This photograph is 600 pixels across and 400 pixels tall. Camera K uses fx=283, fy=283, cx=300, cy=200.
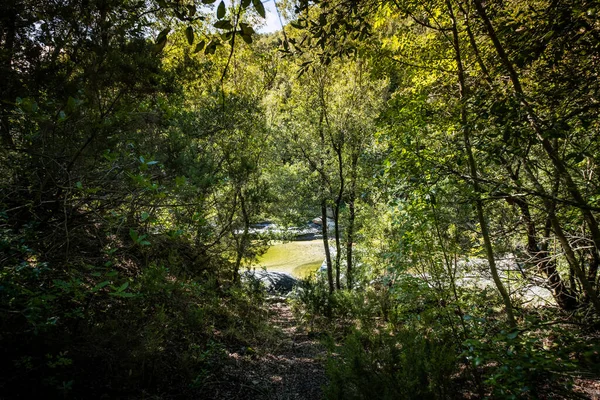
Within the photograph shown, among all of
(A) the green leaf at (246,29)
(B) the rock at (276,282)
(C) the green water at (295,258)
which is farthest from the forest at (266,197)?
(C) the green water at (295,258)

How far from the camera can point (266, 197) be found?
5758 mm

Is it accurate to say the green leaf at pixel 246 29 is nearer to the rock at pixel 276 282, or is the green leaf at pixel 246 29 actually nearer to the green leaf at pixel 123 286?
the green leaf at pixel 123 286

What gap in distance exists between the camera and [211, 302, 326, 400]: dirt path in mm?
3182

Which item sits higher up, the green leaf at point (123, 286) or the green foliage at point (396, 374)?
the green leaf at point (123, 286)

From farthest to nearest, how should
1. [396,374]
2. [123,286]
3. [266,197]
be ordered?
[266,197]
[396,374]
[123,286]

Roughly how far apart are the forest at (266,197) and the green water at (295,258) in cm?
580

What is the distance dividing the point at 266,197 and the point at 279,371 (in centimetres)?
309

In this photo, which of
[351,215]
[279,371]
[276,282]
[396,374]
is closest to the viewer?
[396,374]

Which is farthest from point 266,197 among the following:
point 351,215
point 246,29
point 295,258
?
point 295,258

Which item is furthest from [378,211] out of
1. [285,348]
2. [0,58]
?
[0,58]

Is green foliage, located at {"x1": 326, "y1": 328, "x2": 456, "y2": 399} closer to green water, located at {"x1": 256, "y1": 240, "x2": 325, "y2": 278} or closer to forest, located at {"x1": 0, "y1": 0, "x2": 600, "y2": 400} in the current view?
forest, located at {"x1": 0, "y1": 0, "x2": 600, "y2": 400}

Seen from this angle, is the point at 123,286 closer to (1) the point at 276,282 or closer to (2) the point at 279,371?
(2) the point at 279,371

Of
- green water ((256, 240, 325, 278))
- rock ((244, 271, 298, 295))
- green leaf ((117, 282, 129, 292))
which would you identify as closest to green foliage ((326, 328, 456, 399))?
green leaf ((117, 282, 129, 292))

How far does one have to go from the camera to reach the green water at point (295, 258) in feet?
37.7
